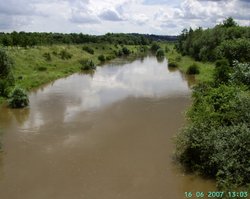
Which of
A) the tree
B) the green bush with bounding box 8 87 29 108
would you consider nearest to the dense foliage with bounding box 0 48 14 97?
the green bush with bounding box 8 87 29 108

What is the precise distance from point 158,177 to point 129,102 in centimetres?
1607

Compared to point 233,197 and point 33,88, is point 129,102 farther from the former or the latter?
point 233,197

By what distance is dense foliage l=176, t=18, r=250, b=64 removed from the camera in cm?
4594

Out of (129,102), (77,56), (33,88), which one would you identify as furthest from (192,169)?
(77,56)

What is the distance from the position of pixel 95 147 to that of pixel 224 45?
3374 cm

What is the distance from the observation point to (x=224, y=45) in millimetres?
48625

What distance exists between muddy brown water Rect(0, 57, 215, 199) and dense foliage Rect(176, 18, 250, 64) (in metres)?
13.6

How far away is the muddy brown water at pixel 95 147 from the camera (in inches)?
614

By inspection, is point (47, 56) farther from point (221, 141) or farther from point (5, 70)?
point (221, 141)

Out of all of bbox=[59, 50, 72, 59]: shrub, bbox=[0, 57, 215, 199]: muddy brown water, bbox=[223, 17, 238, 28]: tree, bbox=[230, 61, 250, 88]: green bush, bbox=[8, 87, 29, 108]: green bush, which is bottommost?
bbox=[0, 57, 215, 199]: muddy brown water

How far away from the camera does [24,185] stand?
15992mm

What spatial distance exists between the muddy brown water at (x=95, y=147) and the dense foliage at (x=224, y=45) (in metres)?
13.6

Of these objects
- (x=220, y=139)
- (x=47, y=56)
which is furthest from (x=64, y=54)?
(x=220, y=139)

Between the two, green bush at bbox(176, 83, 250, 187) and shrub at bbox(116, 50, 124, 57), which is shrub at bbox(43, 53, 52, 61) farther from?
green bush at bbox(176, 83, 250, 187)
